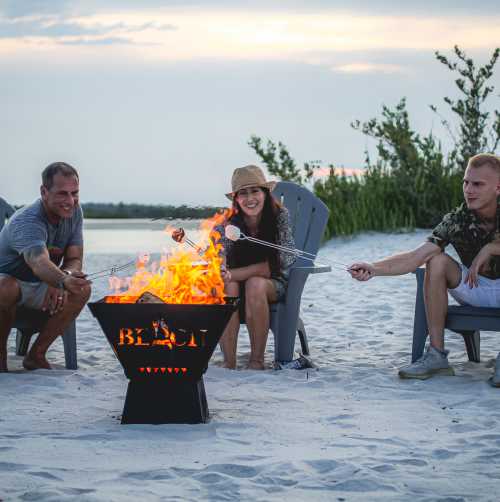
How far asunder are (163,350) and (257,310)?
1.15m

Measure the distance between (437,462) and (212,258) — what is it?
56.3 inches

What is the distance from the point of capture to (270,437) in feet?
10.6

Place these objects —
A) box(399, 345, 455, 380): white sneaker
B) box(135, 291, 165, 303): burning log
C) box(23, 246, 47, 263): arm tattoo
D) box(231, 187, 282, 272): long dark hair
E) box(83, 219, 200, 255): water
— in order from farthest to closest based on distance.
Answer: box(83, 219, 200, 255): water < box(231, 187, 282, 272): long dark hair < box(399, 345, 455, 380): white sneaker < box(23, 246, 47, 263): arm tattoo < box(135, 291, 165, 303): burning log

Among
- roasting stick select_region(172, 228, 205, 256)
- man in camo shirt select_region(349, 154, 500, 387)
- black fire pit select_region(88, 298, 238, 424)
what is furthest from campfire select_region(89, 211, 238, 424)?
man in camo shirt select_region(349, 154, 500, 387)

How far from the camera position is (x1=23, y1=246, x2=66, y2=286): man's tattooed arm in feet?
13.2

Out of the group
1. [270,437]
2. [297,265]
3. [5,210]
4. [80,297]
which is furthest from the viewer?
[5,210]

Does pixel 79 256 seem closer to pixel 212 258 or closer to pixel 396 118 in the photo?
A: pixel 212 258

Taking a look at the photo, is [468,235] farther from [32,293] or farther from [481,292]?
[32,293]

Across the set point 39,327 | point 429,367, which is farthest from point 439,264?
point 39,327

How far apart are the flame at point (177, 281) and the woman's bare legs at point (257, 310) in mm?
614

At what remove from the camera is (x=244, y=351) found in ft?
17.0

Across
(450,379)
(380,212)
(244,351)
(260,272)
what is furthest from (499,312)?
(380,212)

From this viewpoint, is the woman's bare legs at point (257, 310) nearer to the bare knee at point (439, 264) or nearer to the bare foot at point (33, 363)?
the bare knee at point (439, 264)

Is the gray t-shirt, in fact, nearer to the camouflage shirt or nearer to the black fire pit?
the black fire pit
